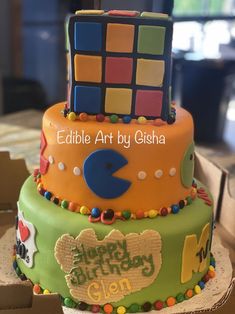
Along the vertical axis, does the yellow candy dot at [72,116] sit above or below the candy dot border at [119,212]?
above

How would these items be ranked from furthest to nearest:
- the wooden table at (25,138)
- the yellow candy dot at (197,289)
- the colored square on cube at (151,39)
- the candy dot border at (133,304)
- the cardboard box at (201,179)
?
the wooden table at (25,138), the cardboard box at (201,179), the yellow candy dot at (197,289), the candy dot border at (133,304), the colored square on cube at (151,39)

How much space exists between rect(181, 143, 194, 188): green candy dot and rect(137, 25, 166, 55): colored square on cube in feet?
0.92

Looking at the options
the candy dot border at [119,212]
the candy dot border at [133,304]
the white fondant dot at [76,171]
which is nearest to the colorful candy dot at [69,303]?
the candy dot border at [133,304]

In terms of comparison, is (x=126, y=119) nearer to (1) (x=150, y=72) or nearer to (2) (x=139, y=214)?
(1) (x=150, y=72)

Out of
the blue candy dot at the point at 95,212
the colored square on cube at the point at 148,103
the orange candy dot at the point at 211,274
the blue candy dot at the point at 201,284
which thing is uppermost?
the colored square on cube at the point at 148,103

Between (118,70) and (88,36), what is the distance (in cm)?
11

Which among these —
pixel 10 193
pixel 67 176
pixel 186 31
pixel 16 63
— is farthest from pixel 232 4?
pixel 67 176

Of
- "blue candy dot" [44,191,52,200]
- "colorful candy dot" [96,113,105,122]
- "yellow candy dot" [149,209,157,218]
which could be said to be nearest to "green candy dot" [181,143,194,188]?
"yellow candy dot" [149,209,157,218]

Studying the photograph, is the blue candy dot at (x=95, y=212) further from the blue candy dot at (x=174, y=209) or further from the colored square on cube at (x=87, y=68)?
the colored square on cube at (x=87, y=68)

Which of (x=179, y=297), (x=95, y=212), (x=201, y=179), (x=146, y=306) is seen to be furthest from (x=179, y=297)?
(x=201, y=179)

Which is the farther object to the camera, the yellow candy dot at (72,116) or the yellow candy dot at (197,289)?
the yellow candy dot at (197,289)

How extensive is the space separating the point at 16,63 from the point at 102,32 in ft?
9.89

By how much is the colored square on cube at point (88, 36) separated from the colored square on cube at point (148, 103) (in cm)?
15

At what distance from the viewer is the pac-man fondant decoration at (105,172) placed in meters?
1.20
